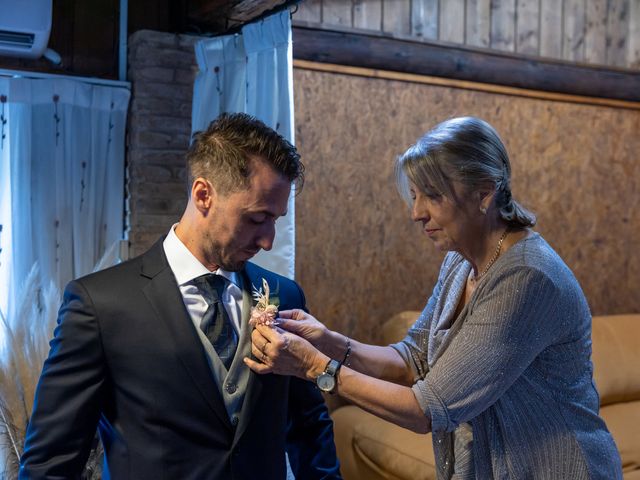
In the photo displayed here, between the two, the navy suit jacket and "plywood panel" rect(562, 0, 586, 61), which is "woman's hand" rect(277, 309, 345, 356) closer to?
the navy suit jacket

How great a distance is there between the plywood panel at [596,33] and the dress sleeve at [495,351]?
12.8 feet

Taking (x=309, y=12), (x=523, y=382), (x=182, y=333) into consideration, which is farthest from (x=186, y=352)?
(x=309, y=12)

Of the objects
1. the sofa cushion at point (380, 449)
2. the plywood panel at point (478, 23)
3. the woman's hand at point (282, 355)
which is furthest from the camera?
the plywood panel at point (478, 23)

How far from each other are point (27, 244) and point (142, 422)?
2.23 meters

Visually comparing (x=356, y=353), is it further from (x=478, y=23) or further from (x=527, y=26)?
(x=527, y=26)

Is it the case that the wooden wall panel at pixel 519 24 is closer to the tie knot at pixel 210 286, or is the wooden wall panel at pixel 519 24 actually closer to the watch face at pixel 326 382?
the tie knot at pixel 210 286

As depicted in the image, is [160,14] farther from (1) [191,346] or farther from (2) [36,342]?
(1) [191,346]

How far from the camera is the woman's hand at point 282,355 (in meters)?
1.76

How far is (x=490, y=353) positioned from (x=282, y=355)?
46 centimetres

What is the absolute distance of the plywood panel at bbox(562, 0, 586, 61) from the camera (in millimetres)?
5238

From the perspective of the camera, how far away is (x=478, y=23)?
193 inches

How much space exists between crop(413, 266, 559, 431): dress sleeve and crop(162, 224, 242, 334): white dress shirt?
0.47m

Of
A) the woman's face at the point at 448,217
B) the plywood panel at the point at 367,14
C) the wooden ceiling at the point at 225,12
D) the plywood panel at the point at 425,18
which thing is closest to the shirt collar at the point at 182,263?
the woman's face at the point at 448,217

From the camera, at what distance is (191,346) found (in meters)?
1.73
